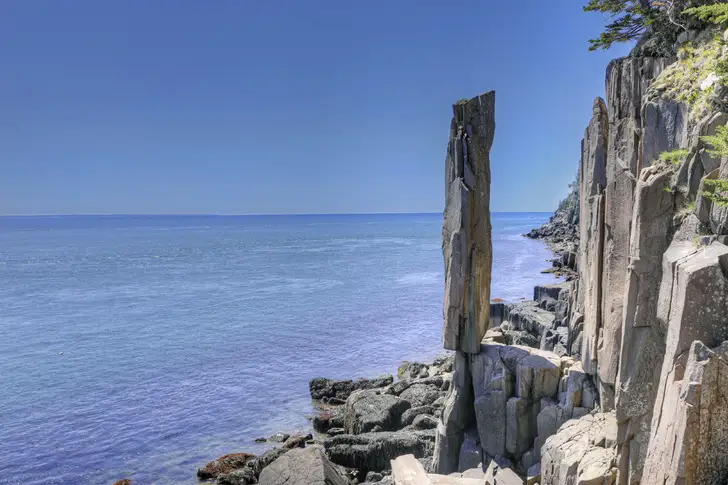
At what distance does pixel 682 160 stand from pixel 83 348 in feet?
142

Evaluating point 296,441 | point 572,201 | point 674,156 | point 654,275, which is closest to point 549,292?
point 296,441

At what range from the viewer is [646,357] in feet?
34.7

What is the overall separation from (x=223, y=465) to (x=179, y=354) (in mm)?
19498

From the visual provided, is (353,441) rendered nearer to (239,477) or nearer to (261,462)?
→ (261,462)

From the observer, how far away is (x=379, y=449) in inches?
829

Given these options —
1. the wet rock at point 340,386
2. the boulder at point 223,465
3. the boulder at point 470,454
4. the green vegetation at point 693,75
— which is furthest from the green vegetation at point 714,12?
the wet rock at point 340,386

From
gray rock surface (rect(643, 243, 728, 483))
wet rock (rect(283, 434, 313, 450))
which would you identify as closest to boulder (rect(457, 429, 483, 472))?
gray rock surface (rect(643, 243, 728, 483))

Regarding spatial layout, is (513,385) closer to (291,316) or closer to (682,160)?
(682,160)

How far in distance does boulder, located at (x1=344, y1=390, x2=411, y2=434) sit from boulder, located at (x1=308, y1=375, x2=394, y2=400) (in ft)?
14.7

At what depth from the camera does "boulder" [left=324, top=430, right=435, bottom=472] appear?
2077 cm

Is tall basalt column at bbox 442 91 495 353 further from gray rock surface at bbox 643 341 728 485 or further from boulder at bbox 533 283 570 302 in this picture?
boulder at bbox 533 283 570 302

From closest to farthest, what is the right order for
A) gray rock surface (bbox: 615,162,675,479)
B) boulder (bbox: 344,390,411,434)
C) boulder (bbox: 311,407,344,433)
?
1. gray rock surface (bbox: 615,162,675,479)
2. boulder (bbox: 344,390,411,434)
3. boulder (bbox: 311,407,344,433)

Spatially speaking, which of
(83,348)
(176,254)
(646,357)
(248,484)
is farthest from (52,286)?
(646,357)

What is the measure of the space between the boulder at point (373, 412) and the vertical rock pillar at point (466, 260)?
19.3 feet
